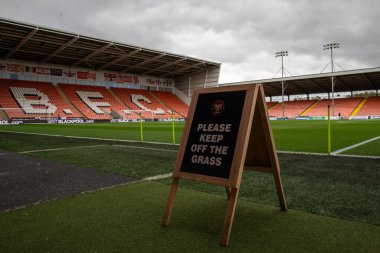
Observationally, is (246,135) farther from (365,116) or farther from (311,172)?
(365,116)

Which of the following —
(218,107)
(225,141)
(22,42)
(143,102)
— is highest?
(22,42)

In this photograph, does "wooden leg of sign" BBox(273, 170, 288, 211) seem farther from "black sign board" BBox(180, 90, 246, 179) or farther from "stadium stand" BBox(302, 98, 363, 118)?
"stadium stand" BBox(302, 98, 363, 118)

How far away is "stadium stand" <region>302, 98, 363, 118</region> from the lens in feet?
178

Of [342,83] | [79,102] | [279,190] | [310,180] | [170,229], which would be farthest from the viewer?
[342,83]

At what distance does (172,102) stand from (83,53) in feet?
72.4

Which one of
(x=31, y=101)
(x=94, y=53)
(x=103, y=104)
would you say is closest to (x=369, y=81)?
(x=103, y=104)

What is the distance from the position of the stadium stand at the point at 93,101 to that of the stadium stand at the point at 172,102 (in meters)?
10.3

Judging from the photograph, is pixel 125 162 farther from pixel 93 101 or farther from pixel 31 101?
pixel 93 101

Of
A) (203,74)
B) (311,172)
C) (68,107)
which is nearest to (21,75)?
(68,107)

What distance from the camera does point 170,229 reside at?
311cm

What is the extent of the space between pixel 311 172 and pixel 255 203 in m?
2.38

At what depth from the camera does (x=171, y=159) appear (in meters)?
7.72

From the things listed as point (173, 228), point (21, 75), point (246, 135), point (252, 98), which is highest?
point (21, 75)

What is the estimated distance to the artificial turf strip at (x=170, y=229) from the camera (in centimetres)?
267
